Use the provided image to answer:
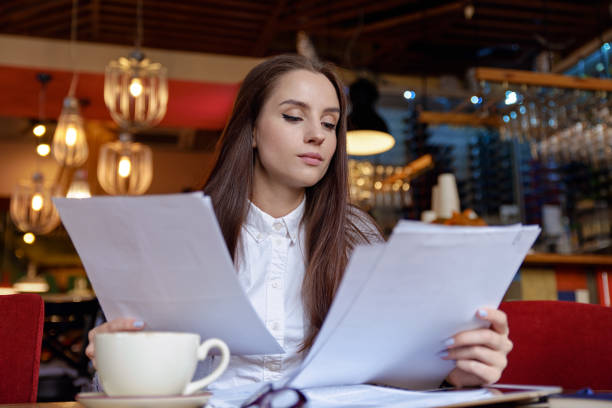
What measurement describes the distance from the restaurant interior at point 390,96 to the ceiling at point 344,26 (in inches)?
0.8

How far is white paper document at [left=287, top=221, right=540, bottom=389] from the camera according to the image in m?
0.63

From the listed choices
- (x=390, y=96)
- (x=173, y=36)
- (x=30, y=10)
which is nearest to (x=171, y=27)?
(x=173, y=36)

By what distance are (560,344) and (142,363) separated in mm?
824

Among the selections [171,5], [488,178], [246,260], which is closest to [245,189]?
[246,260]

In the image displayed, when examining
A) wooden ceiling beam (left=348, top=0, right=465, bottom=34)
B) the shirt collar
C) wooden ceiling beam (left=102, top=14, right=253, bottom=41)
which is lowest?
the shirt collar

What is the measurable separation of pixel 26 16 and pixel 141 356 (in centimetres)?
540

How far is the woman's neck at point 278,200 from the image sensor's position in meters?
1.24

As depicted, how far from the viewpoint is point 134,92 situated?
4.04m

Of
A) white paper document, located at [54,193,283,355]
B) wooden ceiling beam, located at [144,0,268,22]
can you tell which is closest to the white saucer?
white paper document, located at [54,193,283,355]

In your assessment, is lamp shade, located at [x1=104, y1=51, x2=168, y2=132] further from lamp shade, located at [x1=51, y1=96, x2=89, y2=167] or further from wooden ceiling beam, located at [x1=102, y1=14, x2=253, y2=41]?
wooden ceiling beam, located at [x1=102, y1=14, x2=253, y2=41]

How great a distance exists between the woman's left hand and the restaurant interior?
1794 millimetres

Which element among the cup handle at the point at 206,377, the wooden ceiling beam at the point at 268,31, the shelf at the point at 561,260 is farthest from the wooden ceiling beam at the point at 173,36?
the cup handle at the point at 206,377

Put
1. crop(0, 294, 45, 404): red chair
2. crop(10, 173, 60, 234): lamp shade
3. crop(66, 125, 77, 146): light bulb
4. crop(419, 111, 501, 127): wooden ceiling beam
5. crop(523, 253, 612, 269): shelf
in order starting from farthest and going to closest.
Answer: crop(10, 173, 60, 234): lamp shade → crop(419, 111, 501, 127): wooden ceiling beam → crop(66, 125, 77, 146): light bulb → crop(523, 253, 612, 269): shelf → crop(0, 294, 45, 404): red chair

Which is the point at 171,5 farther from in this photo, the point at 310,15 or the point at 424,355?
the point at 424,355
